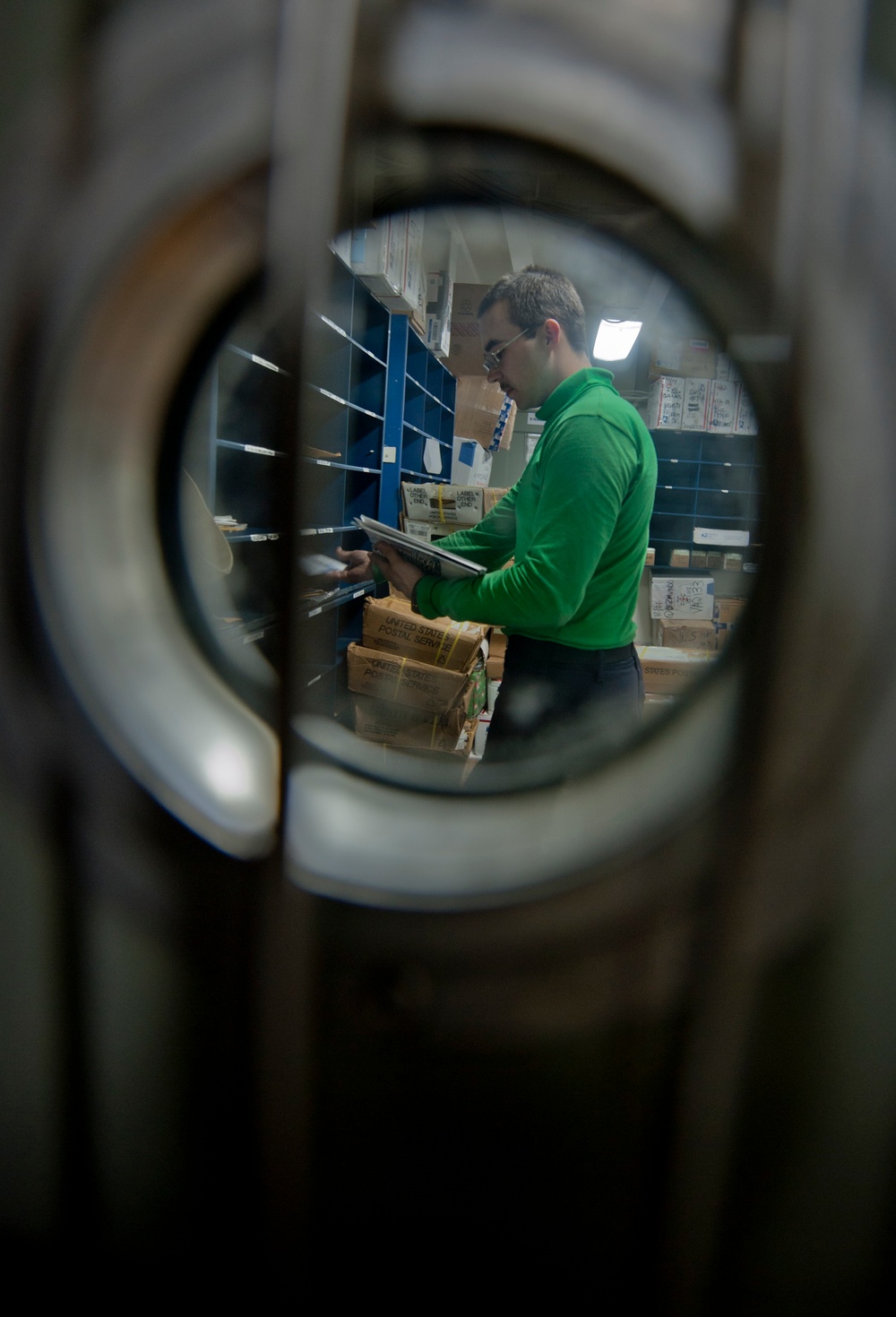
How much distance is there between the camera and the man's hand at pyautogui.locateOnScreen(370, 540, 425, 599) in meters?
1.57

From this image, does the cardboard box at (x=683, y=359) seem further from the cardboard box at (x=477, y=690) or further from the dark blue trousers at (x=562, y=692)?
the dark blue trousers at (x=562, y=692)

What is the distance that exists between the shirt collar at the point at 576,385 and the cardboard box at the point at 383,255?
6.16ft

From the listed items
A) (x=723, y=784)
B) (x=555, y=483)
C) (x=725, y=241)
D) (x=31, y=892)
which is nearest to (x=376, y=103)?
(x=725, y=241)

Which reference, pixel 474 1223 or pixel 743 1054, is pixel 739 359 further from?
pixel 474 1223

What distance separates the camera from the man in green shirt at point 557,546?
3.95ft

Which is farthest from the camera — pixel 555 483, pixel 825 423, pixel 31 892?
pixel 555 483

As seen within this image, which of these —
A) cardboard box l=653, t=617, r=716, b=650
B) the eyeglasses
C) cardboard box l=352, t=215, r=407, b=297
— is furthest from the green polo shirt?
cardboard box l=653, t=617, r=716, b=650

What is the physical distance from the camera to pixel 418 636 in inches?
112

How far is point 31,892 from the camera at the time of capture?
0.53m

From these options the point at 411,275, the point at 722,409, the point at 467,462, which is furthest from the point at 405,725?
the point at 722,409

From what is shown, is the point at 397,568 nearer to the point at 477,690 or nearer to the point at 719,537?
the point at 477,690

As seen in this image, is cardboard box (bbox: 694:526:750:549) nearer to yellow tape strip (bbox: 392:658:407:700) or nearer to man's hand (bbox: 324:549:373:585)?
yellow tape strip (bbox: 392:658:407:700)

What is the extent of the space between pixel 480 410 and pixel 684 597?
6.17ft

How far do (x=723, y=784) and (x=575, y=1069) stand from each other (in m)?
0.21
